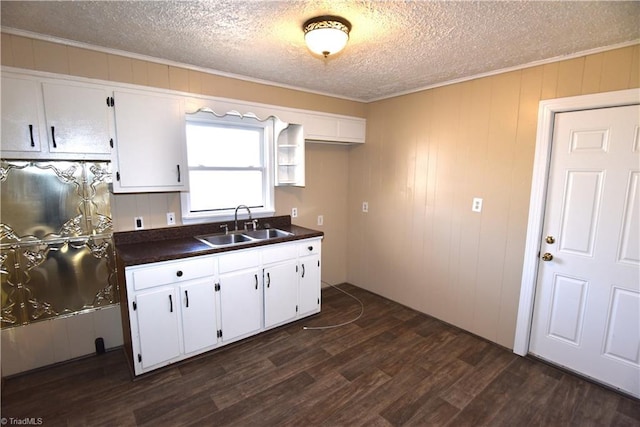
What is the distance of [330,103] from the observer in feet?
11.7

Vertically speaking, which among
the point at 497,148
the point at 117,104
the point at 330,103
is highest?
the point at 330,103

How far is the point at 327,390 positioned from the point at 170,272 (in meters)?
1.44

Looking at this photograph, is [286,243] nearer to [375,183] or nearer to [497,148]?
[375,183]

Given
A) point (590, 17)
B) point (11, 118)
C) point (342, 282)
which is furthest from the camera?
point (342, 282)

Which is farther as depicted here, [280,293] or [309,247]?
[309,247]

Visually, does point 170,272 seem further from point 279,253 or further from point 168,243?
point 279,253

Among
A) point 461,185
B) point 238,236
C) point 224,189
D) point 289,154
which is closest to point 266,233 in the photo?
point 238,236

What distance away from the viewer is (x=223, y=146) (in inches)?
121

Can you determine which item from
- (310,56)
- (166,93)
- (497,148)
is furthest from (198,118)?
(497,148)

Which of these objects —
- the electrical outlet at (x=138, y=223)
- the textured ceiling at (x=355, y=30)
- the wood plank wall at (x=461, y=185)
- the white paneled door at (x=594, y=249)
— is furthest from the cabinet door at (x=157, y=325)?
the white paneled door at (x=594, y=249)

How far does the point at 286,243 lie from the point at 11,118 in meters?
→ 2.11

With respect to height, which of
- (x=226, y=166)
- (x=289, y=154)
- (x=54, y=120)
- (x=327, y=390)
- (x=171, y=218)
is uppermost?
(x=54, y=120)

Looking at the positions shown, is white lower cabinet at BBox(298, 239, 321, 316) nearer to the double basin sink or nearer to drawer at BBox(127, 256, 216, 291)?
the double basin sink

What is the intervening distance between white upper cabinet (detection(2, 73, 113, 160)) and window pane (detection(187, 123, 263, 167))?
0.73m
